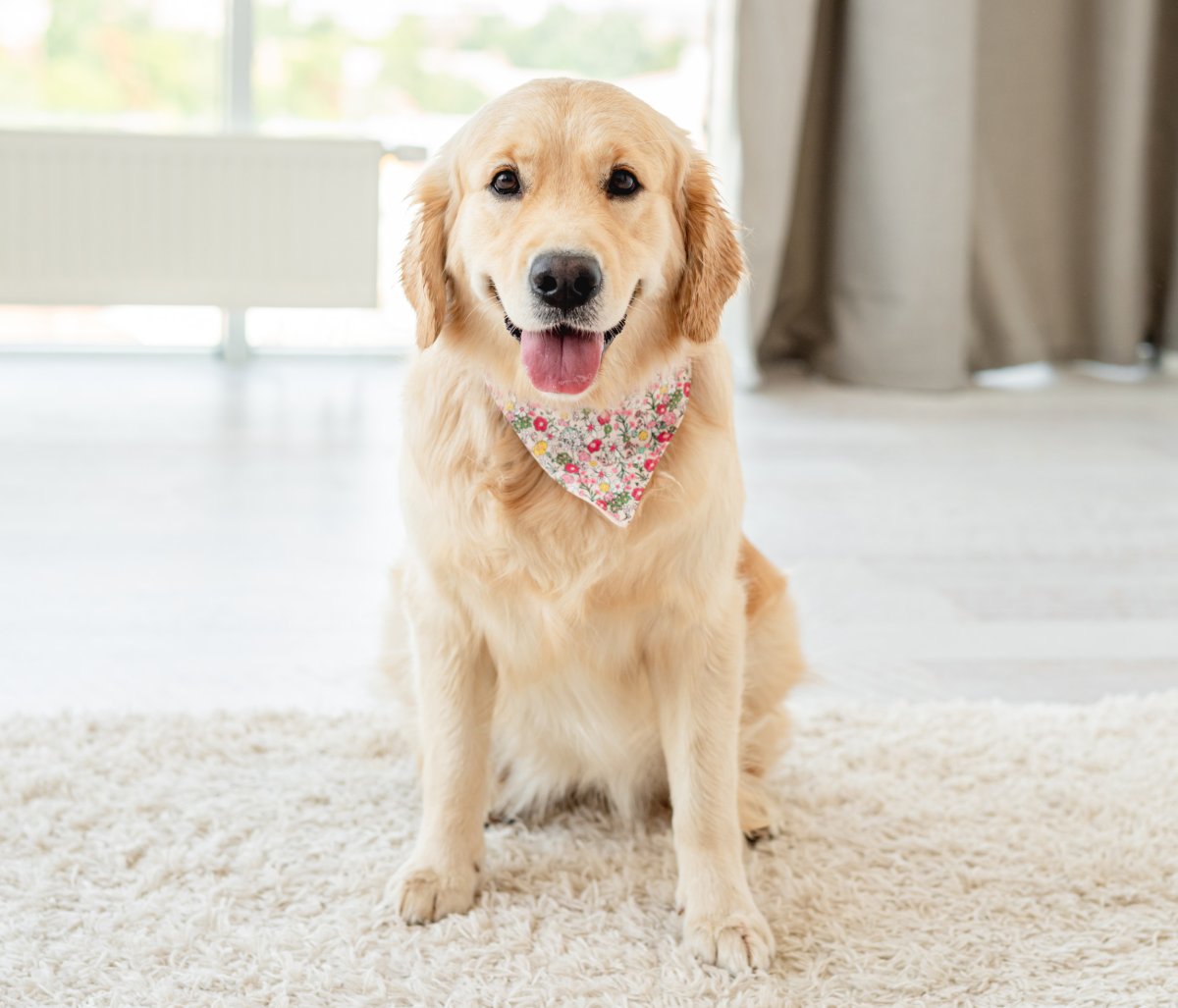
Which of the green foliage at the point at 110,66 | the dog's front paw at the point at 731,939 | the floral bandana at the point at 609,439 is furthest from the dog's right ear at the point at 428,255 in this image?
the green foliage at the point at 110,66

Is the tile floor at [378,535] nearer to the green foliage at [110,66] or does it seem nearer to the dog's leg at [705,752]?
the dog's leg at [705,752]

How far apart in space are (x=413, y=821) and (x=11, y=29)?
12.4 feet

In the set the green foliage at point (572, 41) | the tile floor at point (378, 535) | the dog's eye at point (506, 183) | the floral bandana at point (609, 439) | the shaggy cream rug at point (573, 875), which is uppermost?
the green foliage at point (572, 41)

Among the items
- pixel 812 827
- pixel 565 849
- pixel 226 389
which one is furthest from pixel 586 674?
pixel 226 389

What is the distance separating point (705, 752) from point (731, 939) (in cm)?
21

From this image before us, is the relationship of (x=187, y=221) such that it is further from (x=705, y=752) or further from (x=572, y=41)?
(x=705, y=752)

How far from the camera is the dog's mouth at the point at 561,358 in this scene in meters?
1.42

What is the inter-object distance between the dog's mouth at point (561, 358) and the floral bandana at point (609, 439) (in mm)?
81

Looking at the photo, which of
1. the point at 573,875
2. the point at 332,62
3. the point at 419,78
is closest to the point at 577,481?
the point at 573,875

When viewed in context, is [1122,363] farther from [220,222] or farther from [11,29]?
[11,29]

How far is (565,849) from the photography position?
1663 millimetres

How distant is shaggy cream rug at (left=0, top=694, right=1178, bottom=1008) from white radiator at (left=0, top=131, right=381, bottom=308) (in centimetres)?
287

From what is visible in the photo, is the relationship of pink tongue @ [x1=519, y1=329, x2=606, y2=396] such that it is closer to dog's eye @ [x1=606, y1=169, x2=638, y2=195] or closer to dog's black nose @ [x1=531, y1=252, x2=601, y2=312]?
dog's black nose @ [x1=531, y1=252, x2=601, y2=312]

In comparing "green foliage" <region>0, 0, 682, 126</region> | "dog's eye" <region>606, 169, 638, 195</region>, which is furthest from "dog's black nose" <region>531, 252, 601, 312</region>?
"green foliage" <region>0, 0, 682, 126</region>
